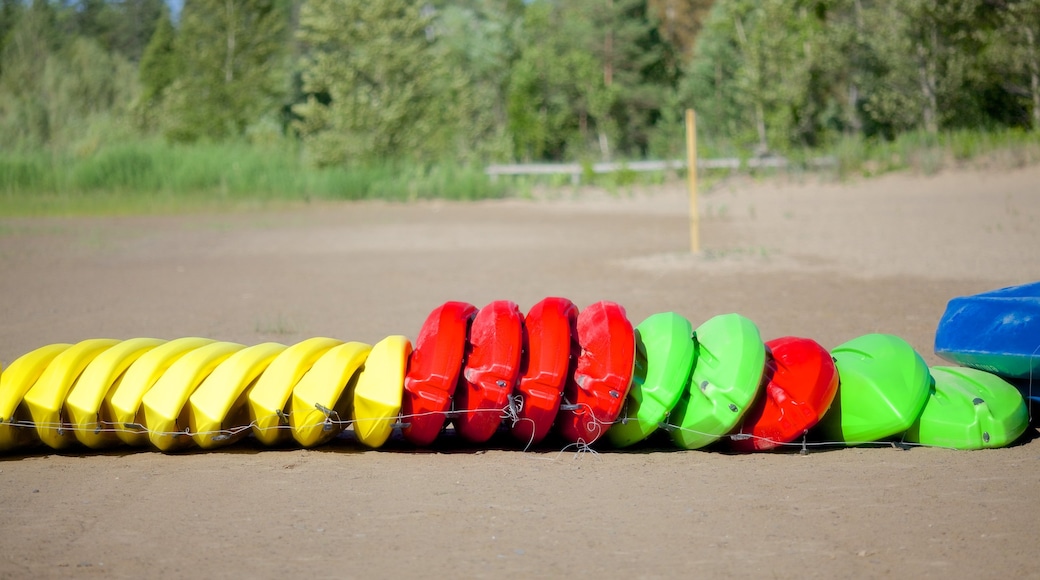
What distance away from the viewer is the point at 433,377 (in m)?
5.27

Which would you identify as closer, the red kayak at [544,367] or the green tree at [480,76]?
the red kayak at [544,367]

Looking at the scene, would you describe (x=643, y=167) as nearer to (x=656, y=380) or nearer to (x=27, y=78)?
(x=27, y=78)

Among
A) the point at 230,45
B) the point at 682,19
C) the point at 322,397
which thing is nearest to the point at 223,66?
the point at 230,45

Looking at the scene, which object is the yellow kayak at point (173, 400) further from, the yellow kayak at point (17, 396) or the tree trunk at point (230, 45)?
the tree trunk at point (230, 45)

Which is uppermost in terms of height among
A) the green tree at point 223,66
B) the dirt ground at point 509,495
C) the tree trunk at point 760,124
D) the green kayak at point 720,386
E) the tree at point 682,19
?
the tree at point 682,19

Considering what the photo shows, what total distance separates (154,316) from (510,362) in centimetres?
583

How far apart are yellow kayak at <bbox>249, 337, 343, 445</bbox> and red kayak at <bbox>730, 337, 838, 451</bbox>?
91.5 inches

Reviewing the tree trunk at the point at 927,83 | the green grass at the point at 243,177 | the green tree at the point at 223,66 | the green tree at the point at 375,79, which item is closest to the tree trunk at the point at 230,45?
the green tree at the point at 223,66

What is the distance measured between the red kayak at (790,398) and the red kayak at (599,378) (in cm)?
73

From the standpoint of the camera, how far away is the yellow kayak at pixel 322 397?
5.36 metres

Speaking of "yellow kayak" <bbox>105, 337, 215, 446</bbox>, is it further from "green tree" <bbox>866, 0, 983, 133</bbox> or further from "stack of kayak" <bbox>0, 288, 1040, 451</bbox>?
Result: "green tree" <bbox>866, 0, 983, 133</bbox>

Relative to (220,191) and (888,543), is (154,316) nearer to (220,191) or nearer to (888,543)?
(888,543)

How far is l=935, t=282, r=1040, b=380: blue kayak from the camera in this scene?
563 cm

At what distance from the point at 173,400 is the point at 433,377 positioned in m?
1.36
